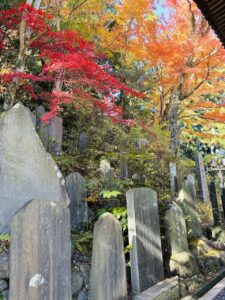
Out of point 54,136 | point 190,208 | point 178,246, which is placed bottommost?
point 178,246

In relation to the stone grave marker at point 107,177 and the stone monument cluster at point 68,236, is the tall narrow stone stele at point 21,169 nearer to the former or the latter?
the stone monument cluster at point 68,236

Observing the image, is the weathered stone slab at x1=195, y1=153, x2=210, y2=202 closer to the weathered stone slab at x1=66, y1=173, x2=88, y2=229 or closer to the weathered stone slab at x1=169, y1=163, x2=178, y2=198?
the weathered stone slab at x1=169, y1=163, x2=178, y2=198

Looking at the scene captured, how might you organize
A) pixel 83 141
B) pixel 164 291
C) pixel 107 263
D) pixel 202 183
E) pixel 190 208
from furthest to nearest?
pixel 202 183
pixel 83 141
pixel 190 208
pixel 164 291
pixel 107 263

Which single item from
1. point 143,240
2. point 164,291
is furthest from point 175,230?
point 164,291

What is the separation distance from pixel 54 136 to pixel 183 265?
11.8 feet

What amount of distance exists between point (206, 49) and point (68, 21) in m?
5.03

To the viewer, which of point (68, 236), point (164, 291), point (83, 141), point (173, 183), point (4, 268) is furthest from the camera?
point (83, 141)

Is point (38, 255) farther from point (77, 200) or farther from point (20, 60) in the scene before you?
point (20, 60)

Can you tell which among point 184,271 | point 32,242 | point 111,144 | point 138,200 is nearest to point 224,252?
point 184,271

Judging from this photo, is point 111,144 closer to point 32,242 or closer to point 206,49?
point 32,242

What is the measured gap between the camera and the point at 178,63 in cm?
925

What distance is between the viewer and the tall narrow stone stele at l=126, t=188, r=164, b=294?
9.32 ft

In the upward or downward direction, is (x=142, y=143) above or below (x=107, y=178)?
above

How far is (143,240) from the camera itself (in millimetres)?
3004
